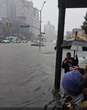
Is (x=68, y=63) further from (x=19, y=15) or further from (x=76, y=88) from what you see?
(x=19, y=15)

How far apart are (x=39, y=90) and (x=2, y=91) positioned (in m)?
1.67

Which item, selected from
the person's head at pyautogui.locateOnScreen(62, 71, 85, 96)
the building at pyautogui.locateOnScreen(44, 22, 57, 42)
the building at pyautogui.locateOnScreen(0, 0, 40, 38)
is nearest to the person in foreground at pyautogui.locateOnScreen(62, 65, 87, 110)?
the person's head at pyautogui.locateOnScreen(62, 71, 85, 96)

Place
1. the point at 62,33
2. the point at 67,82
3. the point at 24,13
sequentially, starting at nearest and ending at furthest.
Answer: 1. the point at 67,82
2. the point at 62,33
3. the point at 24,13

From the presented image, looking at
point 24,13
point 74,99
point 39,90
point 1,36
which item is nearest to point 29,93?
point 39,90

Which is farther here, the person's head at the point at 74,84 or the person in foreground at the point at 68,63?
the person in foreground at the point at 68,63

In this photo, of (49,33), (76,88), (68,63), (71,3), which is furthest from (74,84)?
(49,33)

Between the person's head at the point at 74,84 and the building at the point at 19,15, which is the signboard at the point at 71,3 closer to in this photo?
the person's head at the point at 74,84

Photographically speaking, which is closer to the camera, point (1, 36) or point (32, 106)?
point (32, 106)

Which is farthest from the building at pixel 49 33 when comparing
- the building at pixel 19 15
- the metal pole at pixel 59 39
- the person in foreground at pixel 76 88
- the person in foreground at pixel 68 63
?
the person in foreground at pixel 76 88

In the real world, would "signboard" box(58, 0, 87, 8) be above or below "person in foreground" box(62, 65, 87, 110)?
above

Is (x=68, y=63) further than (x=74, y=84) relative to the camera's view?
Yes

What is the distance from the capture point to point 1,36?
421 ft

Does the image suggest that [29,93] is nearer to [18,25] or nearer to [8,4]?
[18,25]

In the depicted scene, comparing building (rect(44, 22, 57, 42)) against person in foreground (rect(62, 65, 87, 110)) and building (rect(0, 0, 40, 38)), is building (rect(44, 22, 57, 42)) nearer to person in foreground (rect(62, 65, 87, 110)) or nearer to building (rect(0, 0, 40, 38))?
building (rect(0, 0, 40, 38))
